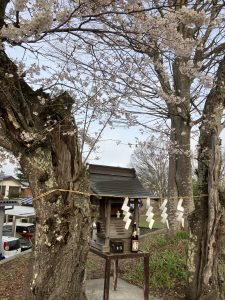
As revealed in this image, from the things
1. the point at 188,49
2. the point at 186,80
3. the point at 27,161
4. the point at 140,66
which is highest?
the point at 186,80

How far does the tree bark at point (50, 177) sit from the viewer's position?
3664mm

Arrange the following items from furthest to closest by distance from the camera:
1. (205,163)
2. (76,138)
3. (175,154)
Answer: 1. (175,154)
2. (205,163)
3. (76,138)

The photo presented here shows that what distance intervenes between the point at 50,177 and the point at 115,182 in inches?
70.0

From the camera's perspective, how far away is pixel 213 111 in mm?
5957

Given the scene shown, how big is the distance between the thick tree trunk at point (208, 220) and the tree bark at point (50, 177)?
242 cm

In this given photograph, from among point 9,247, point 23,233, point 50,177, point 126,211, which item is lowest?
point 9,247

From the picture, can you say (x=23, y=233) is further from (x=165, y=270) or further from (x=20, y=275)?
(x=165, y=270)

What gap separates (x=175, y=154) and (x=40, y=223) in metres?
6.89

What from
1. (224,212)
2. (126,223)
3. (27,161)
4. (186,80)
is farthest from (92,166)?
(186,80)

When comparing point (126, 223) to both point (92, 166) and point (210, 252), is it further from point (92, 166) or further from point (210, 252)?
point (210, 252)

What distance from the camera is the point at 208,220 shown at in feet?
18.0

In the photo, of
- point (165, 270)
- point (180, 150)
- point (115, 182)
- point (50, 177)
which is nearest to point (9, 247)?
point (180, 150)

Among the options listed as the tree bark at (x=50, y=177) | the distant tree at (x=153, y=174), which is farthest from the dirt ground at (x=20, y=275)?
the distant tree at (x=153, y=174)

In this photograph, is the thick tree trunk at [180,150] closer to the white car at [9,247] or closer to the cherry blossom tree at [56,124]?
the cherry blossom tree at [56,124]
